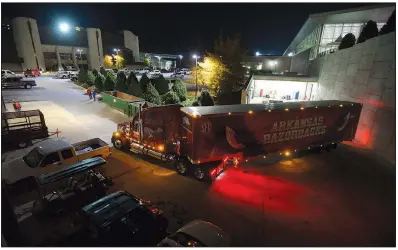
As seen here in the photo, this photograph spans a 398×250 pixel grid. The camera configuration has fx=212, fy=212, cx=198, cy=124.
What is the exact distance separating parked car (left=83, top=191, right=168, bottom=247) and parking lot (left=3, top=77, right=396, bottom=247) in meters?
1.24

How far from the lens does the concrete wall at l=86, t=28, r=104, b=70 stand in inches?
2837

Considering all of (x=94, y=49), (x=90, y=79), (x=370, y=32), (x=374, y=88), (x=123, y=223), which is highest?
(x=94, y=49)

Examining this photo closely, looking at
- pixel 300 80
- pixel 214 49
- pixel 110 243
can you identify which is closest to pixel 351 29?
pixel 300 80

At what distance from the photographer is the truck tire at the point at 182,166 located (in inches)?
412

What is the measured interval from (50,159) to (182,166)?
584 centimetres

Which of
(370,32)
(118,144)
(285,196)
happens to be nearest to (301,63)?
(370,32)

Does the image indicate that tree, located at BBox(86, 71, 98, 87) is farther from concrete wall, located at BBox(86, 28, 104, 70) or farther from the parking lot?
concrete wall, located at BBox(86, 28, 104, 70)

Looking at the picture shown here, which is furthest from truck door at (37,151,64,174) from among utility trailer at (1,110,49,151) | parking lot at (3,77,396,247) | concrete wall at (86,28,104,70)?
concrete wall at (86,28,104,70)

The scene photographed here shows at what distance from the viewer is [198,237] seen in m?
5.86

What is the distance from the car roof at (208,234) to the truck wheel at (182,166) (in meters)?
4.17

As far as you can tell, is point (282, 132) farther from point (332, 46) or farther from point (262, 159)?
point (332, 46)

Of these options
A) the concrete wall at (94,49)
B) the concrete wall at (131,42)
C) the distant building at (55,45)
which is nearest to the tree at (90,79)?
the distant building at (55,45)

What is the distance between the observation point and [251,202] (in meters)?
8.75

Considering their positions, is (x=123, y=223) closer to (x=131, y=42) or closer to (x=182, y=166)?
(x=182, y=166)
